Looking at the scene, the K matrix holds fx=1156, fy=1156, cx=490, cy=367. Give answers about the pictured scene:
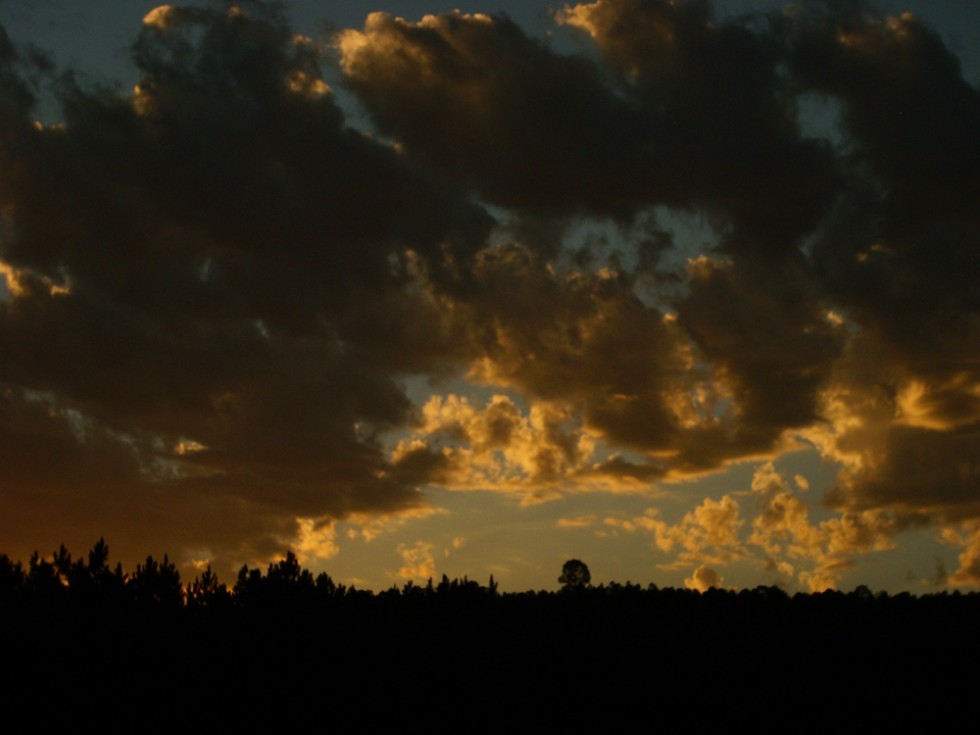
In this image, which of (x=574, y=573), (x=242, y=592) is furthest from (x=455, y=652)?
(x=574, y=573)

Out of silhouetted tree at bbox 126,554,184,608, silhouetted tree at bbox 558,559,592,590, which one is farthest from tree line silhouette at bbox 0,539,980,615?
silhouetted tree at bbox 558,559,592,590

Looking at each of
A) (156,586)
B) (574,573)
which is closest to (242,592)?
(156,586)

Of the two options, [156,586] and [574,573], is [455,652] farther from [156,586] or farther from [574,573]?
[574,573]

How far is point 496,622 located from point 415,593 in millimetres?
3186

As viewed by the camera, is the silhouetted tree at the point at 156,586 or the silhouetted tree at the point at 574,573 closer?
the silhouetted tree at the point at 156,586

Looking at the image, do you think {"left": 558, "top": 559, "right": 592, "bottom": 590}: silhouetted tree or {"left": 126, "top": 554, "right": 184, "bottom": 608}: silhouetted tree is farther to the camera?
{"left": 558, "top": 559, "right": 592, "bottom": 590}: silhouetted tree

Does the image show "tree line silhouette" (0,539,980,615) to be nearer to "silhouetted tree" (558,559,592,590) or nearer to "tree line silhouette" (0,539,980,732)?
"tree line silhouette" (0,539,980,732)

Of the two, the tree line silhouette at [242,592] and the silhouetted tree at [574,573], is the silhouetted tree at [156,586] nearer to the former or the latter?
the tree line silhouette at [242,592]

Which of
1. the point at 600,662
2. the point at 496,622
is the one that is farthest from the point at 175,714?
the point at 600,662

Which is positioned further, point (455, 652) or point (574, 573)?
point (574, 573)

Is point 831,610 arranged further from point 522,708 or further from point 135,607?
point 135,607

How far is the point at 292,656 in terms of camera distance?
3169cm

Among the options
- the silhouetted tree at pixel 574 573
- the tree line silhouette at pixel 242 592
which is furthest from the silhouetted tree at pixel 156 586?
the silhouetted tree at pixel 574 573

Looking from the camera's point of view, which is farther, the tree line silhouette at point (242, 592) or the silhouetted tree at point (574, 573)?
the silhouetted tree at point (574, 573)
